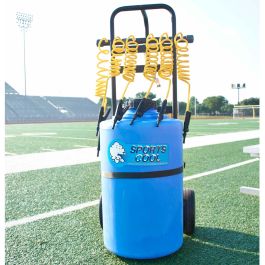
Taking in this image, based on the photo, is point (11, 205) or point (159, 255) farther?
point (11, 205)

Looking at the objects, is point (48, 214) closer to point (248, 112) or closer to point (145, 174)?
point (145, 174)

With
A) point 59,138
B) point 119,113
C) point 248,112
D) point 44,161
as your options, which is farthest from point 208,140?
point 248,112

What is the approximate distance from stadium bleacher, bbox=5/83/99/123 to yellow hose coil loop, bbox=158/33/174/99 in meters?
44.7

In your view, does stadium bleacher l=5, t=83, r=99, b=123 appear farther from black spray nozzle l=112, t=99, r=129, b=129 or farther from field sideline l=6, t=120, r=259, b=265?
black spray nozzle l=112, t=99, r=129, b=129

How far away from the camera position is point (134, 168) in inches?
83.2

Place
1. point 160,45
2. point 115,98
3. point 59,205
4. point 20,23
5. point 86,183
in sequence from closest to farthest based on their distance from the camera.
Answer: point 160,45, point 115,98, point 59,205, point 86,183, point 20,23

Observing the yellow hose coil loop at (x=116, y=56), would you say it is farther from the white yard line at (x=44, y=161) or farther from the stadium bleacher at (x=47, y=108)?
the stadium bleacher at (x=47, y=108)

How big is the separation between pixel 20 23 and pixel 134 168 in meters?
44.4

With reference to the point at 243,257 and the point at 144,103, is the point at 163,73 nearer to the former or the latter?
the point at 144,103

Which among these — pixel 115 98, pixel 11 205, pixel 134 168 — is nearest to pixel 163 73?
pixel 115 98

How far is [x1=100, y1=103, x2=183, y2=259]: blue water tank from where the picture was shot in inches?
83.1

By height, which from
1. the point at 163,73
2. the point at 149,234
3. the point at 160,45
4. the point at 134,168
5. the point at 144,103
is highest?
the point at 160,45

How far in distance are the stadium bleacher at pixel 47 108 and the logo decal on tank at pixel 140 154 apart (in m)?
44.8

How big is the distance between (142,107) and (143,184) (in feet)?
1.65
